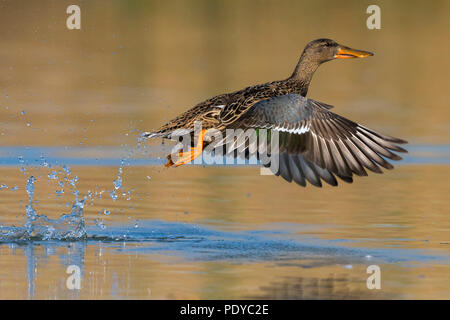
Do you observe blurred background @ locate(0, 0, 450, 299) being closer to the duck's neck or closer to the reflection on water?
the reflection on water

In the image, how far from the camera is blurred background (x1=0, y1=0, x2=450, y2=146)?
16.9 m

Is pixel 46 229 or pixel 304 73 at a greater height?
pixel 304 73

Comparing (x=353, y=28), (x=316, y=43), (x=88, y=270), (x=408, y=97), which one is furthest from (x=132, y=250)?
(x=353, y=28)

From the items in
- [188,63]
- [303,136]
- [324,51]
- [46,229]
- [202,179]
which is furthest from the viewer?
[188,63]

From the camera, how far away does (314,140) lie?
9.92 meters

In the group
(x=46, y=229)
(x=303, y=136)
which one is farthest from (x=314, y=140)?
(x=46, y=229)

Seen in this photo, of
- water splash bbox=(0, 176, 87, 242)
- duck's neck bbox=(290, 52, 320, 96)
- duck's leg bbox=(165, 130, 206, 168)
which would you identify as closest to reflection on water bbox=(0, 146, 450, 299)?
water splash bbox=(0, 176, 87, 242)

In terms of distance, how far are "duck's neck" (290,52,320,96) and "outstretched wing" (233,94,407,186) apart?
1.33 m

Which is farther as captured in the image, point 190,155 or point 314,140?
point 190,155

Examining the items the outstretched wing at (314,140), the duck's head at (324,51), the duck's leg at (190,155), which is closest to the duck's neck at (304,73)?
the duck's head at (324,51)

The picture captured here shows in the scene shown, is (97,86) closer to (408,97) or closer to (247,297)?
(408,97)

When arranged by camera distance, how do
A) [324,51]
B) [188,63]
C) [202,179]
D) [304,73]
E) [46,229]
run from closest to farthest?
[46,229] < [304,73] < [324,51] < [202,179] < [188,63]

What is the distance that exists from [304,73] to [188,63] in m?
12.3

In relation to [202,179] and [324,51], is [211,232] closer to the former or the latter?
[324,51]
